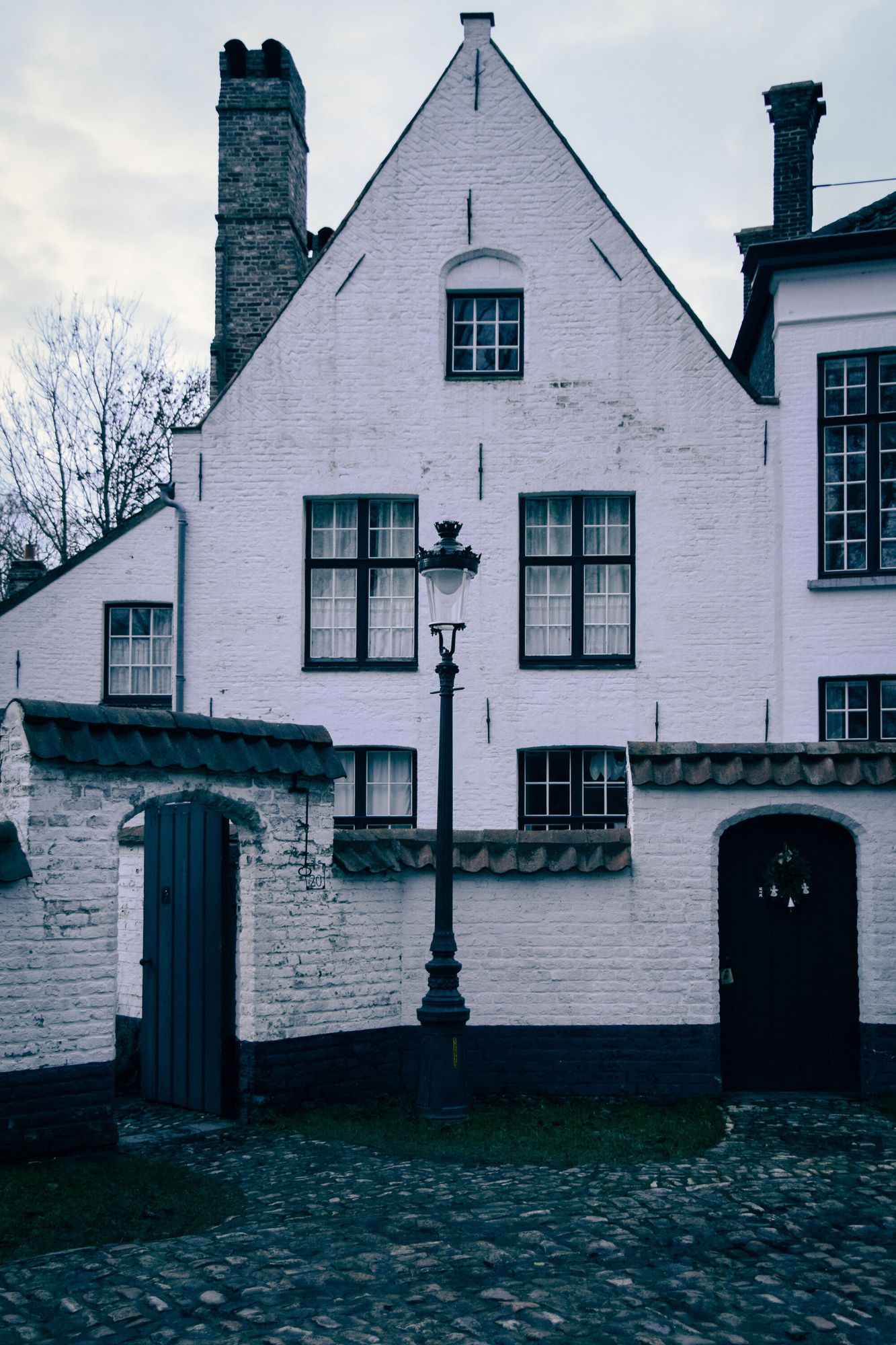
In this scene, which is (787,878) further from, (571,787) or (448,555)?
(571,787)

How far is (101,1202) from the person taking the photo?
651cm

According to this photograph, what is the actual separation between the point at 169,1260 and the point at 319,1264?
65 centimetres

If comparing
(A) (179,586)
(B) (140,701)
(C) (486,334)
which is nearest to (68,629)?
(B) (140,701)

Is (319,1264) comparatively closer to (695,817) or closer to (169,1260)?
(169,1260)

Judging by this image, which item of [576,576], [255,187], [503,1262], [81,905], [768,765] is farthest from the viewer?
[255,187]

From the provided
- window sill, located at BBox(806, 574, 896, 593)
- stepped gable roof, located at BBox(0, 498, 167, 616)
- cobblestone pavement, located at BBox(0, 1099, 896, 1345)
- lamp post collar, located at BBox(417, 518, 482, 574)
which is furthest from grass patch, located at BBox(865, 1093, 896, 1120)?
stepped gable roof, located at BBox(0, 498, 167, 616)

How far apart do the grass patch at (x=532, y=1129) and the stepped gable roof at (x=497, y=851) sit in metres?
1.63

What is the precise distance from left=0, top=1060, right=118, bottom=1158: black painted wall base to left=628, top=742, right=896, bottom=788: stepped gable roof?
4194 millimetres

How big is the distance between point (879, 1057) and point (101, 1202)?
5.49 metres

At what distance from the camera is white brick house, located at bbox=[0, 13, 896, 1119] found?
13.7 m

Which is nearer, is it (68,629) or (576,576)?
(576,576)

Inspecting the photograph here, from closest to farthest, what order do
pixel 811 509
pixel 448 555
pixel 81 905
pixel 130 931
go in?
pixel 81 905, pixel 448 555, pixel 130 931, pixel 811 509

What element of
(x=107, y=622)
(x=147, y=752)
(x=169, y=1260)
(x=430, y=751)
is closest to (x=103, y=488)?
(x=107, y=622)

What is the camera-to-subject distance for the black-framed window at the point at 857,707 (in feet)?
44.0
